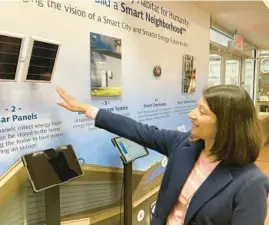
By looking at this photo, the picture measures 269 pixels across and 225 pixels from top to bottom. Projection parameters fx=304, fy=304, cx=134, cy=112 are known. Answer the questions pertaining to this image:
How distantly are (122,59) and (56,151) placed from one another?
3.47 ft

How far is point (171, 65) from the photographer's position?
330 centimetres

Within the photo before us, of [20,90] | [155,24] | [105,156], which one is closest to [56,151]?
[20,90]

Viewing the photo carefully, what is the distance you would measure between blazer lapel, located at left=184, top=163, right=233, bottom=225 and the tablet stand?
2.62ft

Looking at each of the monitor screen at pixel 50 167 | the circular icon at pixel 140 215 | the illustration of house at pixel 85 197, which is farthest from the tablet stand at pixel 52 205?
the circular icon at pixel 140 215

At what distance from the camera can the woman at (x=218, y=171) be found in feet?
3.72

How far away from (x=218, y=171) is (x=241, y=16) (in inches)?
144

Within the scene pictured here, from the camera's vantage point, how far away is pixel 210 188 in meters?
1.19

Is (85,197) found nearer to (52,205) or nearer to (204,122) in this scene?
(52,205)

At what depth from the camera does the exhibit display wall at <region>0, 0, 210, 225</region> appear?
1712mm

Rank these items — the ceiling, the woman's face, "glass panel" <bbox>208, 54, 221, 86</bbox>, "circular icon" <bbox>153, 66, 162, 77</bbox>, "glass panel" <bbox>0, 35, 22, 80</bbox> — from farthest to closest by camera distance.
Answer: "glass panel" <bbox>208, 54, 221, 86</bbox>
the ceiling
"circular icon" <bbox>153, 66, 162, 77</bbox>
"glass panel" <bbox>0, 35, 22, 80</bbox>
the woman's face

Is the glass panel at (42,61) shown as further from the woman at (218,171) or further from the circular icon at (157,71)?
the circular icon at (157,71)

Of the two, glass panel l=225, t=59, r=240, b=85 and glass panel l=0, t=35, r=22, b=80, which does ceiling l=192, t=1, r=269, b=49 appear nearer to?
glass panel l=225, t=59, r=240, b=85

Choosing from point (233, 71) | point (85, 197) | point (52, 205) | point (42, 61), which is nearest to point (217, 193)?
point (52, 205)

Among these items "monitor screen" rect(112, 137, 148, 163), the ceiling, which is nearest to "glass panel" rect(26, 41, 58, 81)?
"monitor screen" rect(112, 137, 148, 163)
